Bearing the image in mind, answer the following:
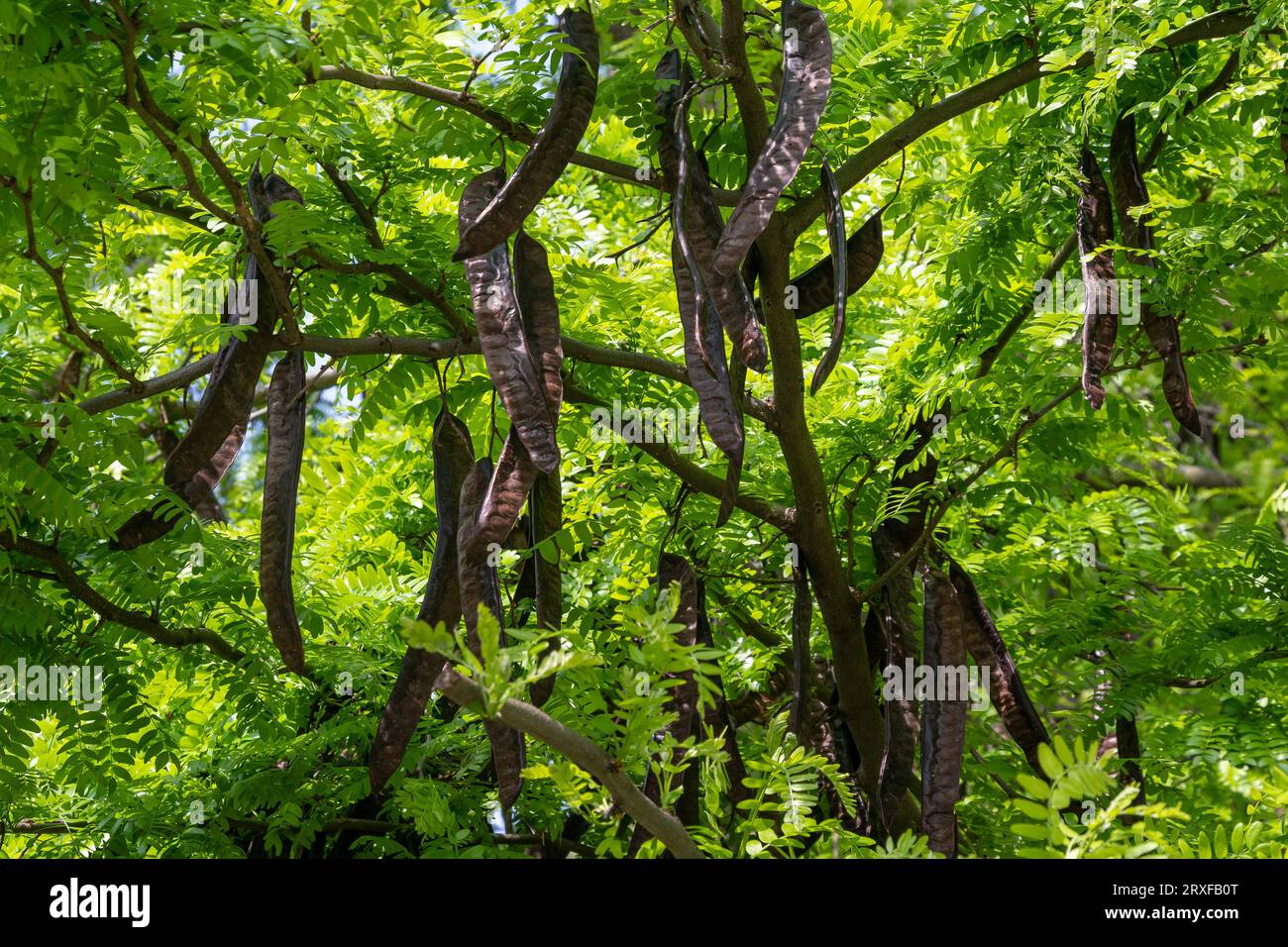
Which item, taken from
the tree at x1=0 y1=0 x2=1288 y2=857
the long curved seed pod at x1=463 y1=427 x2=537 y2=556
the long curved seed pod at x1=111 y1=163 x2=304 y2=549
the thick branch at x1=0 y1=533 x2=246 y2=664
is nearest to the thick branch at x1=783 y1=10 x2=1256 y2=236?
the tree at x1=0 y1=0 x2=1288 y2=857

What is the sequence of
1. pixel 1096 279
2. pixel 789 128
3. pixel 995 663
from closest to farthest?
pixel 789 128
pixel 1096 279
pixel 995 663

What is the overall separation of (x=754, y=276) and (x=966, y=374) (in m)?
0.84

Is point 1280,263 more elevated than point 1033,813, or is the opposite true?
point 1280,263

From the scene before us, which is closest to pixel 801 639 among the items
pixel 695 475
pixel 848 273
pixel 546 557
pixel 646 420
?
pixel 695 475

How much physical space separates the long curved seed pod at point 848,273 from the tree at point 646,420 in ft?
0.04

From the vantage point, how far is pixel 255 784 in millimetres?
3447

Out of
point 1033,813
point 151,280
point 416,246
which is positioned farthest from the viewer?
point 151,280

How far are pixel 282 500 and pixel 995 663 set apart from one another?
1882mm

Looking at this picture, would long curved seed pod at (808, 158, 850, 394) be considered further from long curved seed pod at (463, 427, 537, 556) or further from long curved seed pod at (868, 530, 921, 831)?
long curved seed pod at (868, 530, 921, 831)

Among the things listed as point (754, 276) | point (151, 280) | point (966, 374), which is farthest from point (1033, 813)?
point (151, 280)

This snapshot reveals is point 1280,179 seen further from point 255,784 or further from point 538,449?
point 255,784

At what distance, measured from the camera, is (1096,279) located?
3221mm

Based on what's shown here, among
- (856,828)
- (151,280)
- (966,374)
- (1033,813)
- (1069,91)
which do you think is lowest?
(856,828)

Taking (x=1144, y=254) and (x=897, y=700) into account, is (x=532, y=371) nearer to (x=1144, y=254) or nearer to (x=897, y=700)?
(x=897, y=700)
